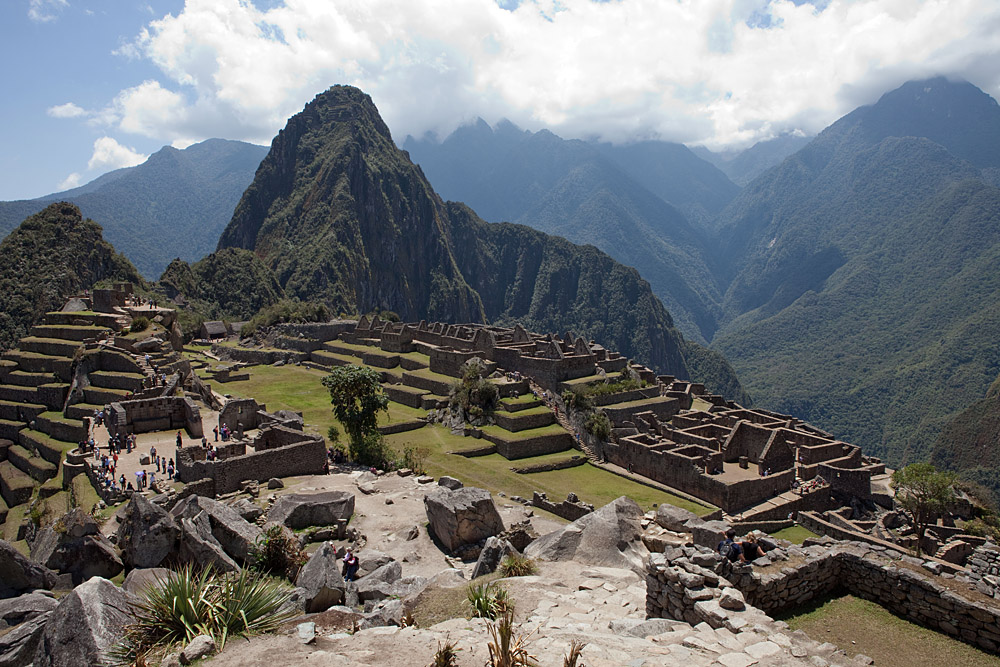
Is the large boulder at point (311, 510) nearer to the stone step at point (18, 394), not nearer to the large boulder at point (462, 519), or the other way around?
the large boulder at point (462, 519)

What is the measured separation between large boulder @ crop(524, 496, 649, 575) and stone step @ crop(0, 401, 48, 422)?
34620 millimetres

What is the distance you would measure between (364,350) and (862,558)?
55.4 metres

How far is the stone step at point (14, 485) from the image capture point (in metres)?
28.8

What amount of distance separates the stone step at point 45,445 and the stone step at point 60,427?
0.72 feet

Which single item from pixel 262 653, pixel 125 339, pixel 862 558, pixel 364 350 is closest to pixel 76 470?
pixel 125 339

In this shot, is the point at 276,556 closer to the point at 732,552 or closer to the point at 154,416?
the point at 732,552

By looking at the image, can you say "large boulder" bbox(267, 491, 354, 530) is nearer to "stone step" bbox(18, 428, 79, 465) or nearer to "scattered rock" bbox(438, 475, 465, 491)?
"scattered rock" bbox(438, 475, 465, 491)

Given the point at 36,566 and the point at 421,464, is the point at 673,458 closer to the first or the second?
the point at 421,464

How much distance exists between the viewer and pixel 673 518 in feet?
46.0

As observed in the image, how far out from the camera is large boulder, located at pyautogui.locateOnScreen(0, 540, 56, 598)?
508 inches

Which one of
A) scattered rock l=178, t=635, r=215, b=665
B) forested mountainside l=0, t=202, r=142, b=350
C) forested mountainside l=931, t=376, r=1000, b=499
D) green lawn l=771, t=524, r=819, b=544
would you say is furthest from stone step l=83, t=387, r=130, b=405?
forested mountainside l=931, t=376, r=1000, b=499

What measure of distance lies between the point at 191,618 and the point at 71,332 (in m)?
39.8

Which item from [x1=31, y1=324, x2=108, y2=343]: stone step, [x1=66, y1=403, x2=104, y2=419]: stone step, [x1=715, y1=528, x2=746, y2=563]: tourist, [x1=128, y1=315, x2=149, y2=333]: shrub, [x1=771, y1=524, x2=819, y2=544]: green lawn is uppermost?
[x1=128, y1=315, x2=149, y2=333]: shrub

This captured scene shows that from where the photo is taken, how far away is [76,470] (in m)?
24.6
